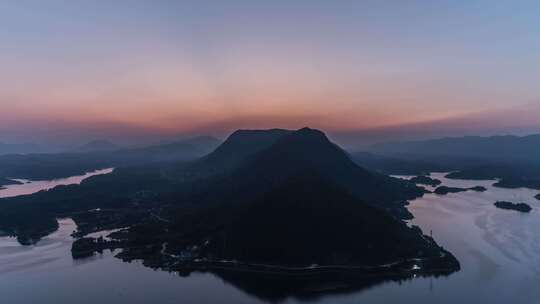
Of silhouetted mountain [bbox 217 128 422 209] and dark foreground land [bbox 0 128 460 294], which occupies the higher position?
silhouetted mountain [bbox 217 128 422 209]

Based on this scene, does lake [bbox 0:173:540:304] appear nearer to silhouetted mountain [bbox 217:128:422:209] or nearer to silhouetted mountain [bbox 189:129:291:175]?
silhouetted mountain [bbox 217:128:422:209]

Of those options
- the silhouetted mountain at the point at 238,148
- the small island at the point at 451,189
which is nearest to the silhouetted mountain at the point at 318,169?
the small island at the point at 451,189

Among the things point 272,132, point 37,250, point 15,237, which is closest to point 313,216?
point 37,250

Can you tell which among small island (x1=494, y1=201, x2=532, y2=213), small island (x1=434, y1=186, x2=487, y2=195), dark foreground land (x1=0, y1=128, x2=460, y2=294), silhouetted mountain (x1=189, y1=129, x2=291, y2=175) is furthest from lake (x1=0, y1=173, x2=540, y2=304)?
silhouetted mountain (x1=189, y1=129, x2=291, y2=175)

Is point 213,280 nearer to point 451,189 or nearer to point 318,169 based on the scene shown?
point 318,169

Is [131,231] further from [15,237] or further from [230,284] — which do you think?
[230,284]

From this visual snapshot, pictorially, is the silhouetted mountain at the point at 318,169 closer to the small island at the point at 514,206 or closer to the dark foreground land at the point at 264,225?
the dark foreground land at the point at 264,225

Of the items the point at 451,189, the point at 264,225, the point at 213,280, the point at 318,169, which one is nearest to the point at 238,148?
the point at 318,169
